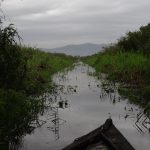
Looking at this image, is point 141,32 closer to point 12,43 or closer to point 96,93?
→ point 96,93

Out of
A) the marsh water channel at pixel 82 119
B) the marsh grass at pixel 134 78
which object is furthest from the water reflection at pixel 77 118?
the marsh grass at pixel 134 78

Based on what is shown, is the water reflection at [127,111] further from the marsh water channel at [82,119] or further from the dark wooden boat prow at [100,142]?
A: the dark wooden boat prow at [100,142]

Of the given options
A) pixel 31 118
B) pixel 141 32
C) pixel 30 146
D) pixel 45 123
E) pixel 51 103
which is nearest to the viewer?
pixel 30 146

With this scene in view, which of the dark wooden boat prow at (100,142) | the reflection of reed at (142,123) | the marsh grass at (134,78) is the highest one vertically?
the marsh grass at (134,78)

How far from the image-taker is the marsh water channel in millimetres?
8680

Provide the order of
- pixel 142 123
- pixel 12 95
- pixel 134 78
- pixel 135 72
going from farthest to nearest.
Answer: pixel 135 72
pixel 134 78
pixel 142 123
pixel 12 95

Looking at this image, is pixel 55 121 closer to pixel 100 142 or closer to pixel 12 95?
pixel 12 95

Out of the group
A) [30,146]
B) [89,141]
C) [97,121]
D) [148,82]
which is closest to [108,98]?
[148,82]

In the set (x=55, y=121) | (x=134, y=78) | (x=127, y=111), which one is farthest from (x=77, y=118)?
(x=134, y=78)

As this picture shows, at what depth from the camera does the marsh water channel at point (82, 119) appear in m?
8.68

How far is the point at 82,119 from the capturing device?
1091 cm

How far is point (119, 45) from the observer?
29.7 metres

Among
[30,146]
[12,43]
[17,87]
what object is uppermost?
[12,43]

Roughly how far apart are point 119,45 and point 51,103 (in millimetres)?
17417
